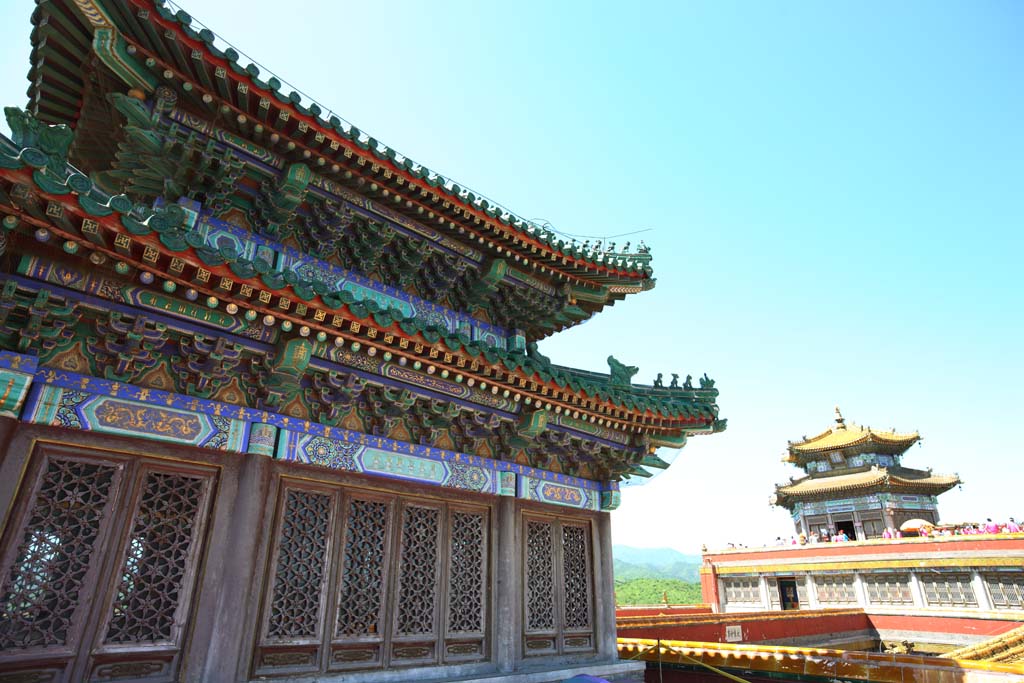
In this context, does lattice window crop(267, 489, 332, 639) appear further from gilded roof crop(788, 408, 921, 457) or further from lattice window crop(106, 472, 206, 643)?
gilded roof crop(788, 408, 921, 457)

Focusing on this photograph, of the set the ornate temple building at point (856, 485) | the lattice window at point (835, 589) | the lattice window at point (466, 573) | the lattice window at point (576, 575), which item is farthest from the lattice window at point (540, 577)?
the ornate temple building at point (856, 485)

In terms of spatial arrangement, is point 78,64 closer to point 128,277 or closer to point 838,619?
point 128,277

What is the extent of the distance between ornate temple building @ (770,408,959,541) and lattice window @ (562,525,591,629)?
1330 inches

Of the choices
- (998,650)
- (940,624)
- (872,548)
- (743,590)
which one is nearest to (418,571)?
(998,650)

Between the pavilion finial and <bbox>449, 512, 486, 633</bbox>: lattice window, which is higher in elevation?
the pavilion finial

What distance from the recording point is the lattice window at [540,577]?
8405 millimetres

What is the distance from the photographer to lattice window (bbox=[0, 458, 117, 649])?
4.73 m

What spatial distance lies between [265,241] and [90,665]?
518 centimetres

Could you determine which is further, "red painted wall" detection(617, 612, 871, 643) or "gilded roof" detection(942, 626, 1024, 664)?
"red painted wall" detection(617, 612, 871, 643)

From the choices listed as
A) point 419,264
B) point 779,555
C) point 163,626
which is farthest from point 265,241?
point 779,555

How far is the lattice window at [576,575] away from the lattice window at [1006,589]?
26581mm

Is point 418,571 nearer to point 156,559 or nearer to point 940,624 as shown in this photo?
point 156,559

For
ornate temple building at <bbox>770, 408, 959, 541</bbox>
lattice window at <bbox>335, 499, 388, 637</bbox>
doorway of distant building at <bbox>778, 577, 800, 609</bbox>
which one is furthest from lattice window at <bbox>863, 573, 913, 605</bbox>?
lattice window at <bbox>335, 499, 388, 637</bbox>

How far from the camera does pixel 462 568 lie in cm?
781
